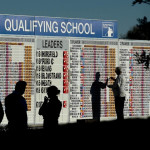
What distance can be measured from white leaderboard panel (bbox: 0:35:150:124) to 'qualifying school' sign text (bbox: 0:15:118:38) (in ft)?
0.69

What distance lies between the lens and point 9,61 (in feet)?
59.7

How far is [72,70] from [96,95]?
4.43ft

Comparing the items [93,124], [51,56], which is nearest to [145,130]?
[93,124]

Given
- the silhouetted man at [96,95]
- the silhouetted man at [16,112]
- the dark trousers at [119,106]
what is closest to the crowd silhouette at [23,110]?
the silhouetted man at [16,112]

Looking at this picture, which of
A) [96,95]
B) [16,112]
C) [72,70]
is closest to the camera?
[16,112]

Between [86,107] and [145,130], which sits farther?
[86,107]

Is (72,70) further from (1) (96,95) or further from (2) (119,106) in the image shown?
(2) (119,106)

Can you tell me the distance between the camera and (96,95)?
19.8 m

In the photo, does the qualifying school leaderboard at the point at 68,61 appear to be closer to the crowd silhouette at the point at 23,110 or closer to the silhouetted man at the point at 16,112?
the crowd silhouette at the point at 23,110

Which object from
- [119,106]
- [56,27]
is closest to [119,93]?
[119,106]

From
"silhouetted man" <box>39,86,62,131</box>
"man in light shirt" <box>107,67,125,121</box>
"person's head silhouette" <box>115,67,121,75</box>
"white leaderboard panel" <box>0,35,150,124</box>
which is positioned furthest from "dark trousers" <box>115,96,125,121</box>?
"silhouetted man" <box>39,86,62,131</box>

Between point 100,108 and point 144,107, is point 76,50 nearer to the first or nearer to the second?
point 100,108

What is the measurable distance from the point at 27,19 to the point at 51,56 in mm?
1499

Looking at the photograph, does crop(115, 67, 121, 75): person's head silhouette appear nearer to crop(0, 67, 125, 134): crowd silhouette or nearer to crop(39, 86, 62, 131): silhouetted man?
crop(0, 67, 125, 134): crowd silhouette
